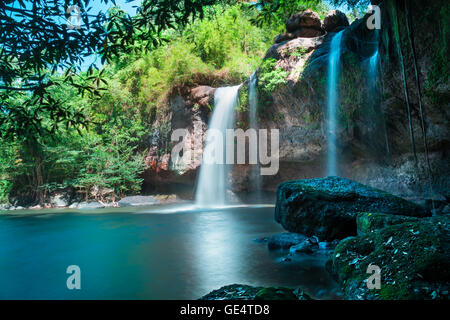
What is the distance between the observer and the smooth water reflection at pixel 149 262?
330 centimetres

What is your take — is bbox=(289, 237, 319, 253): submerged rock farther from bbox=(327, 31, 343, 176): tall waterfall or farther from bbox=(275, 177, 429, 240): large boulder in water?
bbox=(327, 31, 343, 176): tall waterfall

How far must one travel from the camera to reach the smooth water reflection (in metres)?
3.30

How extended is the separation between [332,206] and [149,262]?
304 centimetres

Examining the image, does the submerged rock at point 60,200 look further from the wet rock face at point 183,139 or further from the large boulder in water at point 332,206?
the large boulder in water at point 332,206

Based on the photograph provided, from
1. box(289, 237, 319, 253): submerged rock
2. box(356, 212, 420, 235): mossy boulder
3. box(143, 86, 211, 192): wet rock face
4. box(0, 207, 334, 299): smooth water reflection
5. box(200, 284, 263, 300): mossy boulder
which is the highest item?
box(143, 86, 211, 192): wet rock face

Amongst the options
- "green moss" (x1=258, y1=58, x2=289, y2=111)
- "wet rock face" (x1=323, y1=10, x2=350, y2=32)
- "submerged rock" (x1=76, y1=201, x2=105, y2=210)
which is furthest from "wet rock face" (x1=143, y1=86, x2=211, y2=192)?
"wet rock face" (x1=323, y1=10, x2=350, y2=32)

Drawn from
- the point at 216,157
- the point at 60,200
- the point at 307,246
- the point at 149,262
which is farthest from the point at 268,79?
the point at 60,200

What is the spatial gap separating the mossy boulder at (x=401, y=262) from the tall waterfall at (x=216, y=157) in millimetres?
10057

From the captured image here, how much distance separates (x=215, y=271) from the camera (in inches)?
156

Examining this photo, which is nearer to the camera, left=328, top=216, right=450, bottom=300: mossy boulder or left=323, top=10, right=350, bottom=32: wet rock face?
left=328, top=216, right=450, bottom=300: mossy boulder

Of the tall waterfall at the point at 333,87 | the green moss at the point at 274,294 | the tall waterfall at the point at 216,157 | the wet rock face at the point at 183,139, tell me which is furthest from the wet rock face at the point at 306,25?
the green moss at the point at 274,294

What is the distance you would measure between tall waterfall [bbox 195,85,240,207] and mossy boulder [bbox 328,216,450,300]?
10.1 meters

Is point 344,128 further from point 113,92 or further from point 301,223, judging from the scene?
point 113,92

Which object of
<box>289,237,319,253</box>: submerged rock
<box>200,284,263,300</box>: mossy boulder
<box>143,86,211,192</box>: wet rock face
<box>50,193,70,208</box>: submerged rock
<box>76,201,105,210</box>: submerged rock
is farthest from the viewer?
<box>50,193,70,208</box>: submerged rock
